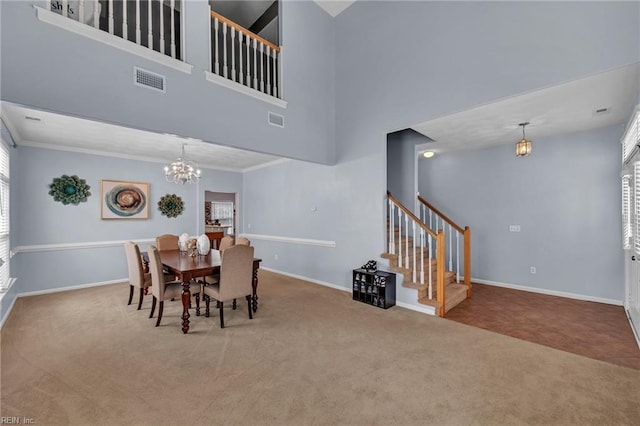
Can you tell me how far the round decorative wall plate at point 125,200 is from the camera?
18.2ft

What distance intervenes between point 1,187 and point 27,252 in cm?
203

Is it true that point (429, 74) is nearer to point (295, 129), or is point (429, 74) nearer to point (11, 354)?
point (295, 129)

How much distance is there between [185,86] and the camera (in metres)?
3.17

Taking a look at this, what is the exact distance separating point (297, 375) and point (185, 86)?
11.1ft

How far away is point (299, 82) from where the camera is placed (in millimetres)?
4551

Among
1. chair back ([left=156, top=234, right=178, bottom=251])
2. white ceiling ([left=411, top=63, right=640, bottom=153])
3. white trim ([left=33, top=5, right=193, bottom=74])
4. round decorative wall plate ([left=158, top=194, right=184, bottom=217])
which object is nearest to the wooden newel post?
white ceiling ([left=411, top=63, right=640, bottom=153])

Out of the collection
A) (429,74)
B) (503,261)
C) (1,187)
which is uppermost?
(429,74)

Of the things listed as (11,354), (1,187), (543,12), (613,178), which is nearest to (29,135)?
(1,187)

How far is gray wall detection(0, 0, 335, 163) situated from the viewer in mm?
2266

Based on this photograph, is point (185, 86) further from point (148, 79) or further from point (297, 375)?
point (297, 375)

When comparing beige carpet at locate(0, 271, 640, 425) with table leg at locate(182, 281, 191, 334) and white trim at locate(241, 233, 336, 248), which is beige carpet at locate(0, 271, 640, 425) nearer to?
table leg at locate(182, 281, 191, 334)

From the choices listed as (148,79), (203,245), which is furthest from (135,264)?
(148,79)

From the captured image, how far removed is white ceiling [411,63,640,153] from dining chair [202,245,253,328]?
10.3ft

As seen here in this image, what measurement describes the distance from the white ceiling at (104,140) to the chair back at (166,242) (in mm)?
1729
